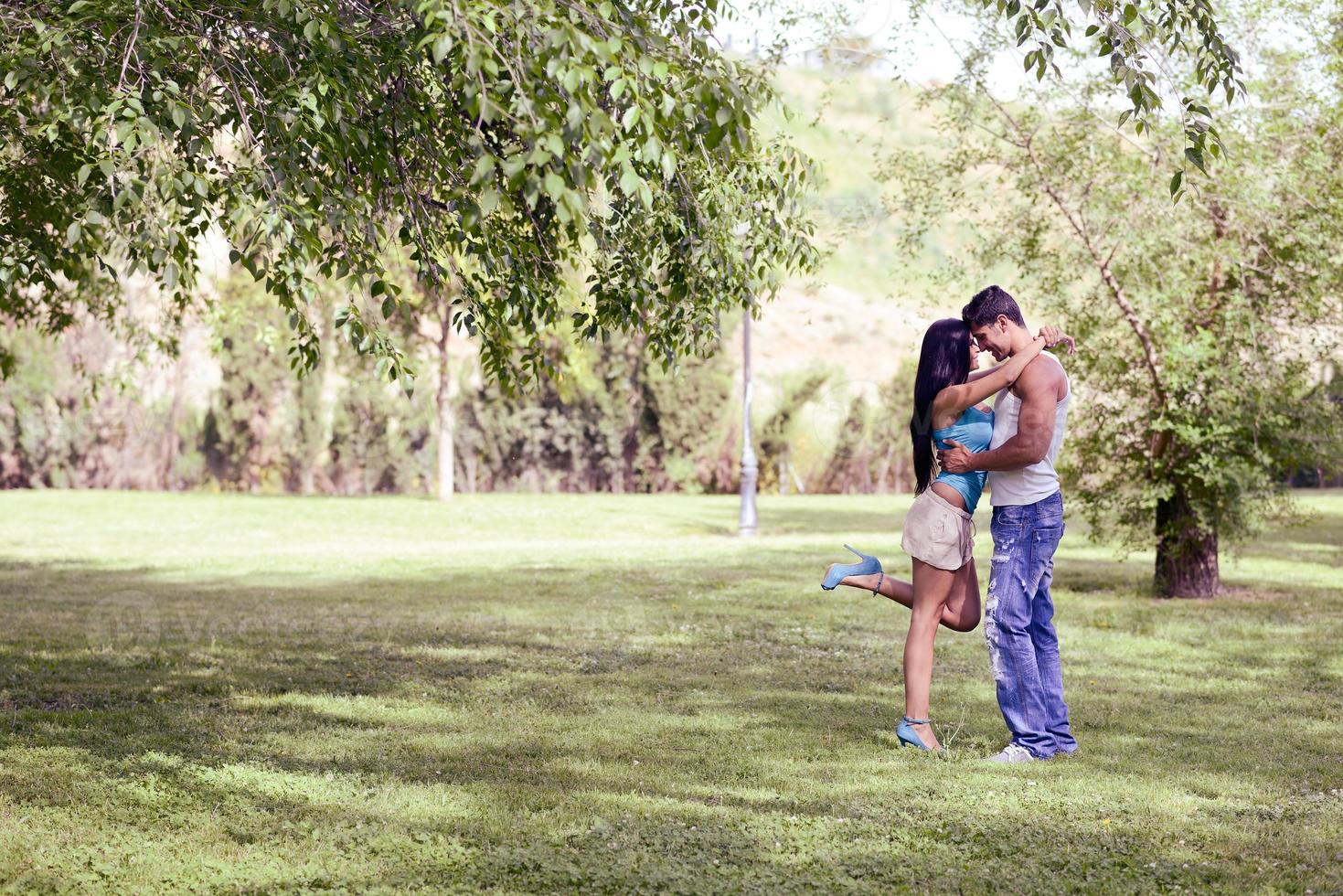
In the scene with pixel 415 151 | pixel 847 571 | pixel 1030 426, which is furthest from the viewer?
pixel 847 571

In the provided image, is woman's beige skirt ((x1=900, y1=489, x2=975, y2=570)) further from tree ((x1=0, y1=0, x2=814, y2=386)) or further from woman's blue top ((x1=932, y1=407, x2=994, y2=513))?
tree ((x1=0, y1=0, x2=814, y2=386))

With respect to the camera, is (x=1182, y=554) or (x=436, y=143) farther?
(x=1182, y=554)

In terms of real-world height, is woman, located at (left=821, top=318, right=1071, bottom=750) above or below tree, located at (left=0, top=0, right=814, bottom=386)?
below

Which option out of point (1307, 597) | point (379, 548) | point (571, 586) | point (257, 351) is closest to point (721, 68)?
point (571, 586)

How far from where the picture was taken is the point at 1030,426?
6.01 metres

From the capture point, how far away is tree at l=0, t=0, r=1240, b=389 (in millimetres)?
4172

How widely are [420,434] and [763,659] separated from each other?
26911 millimetres

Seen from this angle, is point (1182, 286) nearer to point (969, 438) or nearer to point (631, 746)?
point (969, 438)

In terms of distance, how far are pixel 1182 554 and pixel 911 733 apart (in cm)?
865

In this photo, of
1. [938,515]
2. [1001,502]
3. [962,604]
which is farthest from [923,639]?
[1001,502]

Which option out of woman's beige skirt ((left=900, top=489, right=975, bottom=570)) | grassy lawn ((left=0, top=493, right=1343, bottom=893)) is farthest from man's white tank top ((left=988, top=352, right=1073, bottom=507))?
grassy lawn ((left=0, top=493, right=1343, bottom=893))

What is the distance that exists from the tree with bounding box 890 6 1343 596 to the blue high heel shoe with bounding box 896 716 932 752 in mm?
7424

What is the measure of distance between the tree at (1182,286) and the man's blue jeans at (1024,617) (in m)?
7.11

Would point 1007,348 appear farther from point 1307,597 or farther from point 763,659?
point 1307,597
